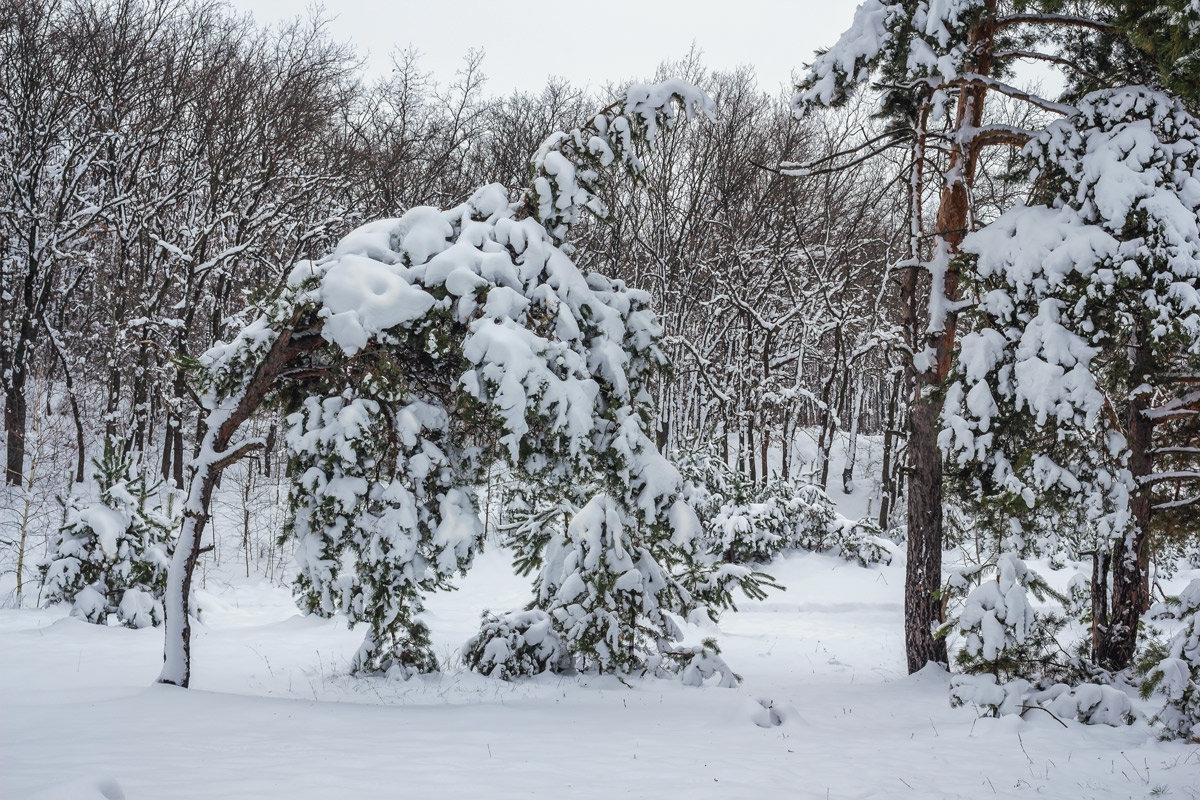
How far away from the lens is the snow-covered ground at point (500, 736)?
448cm

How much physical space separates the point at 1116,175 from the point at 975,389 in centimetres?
220

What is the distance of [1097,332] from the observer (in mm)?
6680

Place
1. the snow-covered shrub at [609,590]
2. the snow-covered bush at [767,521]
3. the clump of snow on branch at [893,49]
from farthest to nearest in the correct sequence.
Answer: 1. the snow-covered bush at [767,521]
2. the snow-covered shrub at [609,590]
3. the clump of snow on branch at [893,49]

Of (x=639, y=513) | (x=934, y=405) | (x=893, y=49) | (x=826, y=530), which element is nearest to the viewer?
(x=639, y=513)

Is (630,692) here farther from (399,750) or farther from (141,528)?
(141,528)

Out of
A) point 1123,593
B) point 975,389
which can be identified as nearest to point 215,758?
point 975,389

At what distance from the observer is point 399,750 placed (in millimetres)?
5164

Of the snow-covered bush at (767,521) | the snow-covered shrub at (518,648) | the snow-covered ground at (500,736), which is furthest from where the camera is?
the snow-covered bush at (767,521)

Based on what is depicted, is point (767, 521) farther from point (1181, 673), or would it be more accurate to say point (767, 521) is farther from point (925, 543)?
point (1181, 673)

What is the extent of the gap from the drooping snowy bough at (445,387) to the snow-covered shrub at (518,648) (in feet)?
1.53

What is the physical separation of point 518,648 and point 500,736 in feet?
8.02

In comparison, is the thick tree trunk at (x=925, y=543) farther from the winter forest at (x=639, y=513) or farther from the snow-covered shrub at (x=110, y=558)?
the snow-covered shrub at (x=110, y=558)

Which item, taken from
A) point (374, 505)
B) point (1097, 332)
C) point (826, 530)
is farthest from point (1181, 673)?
point (826, 530)

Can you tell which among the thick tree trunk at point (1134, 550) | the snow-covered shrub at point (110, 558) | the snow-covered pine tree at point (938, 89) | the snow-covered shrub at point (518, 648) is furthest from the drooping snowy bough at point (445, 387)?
the snow-covered shrub at point (110, 558)
